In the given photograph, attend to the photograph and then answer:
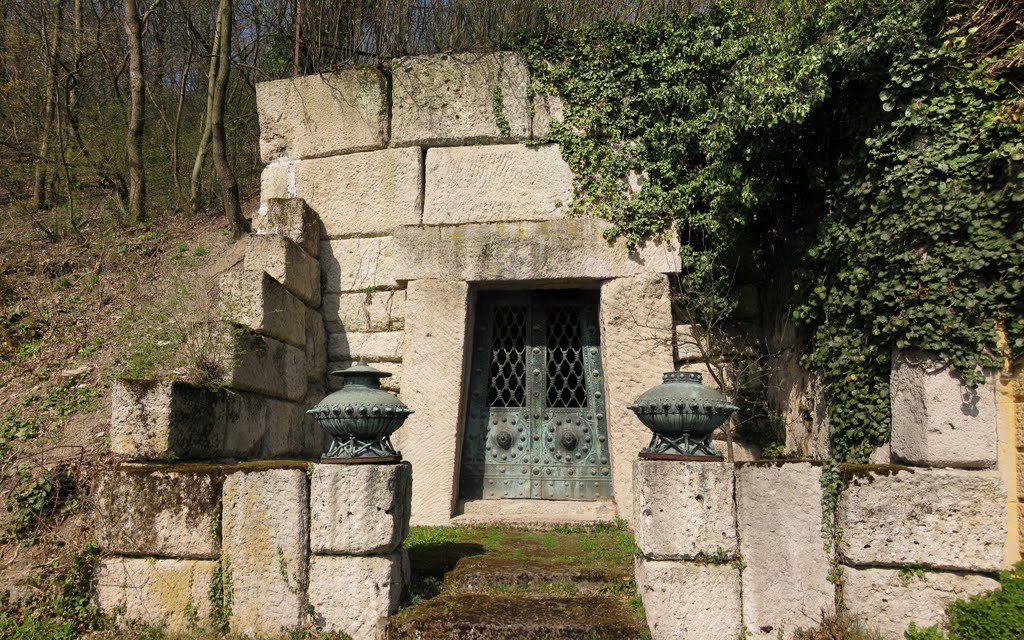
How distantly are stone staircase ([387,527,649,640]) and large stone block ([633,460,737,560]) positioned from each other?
1.45ft

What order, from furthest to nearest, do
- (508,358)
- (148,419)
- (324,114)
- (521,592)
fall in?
(324,114) < (508,358) < (148,419) < (521,592)

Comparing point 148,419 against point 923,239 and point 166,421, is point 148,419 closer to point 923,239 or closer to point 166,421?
point 166,421

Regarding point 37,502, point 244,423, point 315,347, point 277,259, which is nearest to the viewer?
point 37,502

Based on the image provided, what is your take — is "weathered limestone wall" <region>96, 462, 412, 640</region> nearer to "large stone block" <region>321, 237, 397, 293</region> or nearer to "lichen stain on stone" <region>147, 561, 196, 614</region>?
"lichen stain on stone" <region>147, 561, 196, 614</region>

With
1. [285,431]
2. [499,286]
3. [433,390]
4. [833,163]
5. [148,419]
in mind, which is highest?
[833,163]

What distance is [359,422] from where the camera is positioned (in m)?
3.60

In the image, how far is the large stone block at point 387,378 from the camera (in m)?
5.92

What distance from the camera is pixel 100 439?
4672 millimetres

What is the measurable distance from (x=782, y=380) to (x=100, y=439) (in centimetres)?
535

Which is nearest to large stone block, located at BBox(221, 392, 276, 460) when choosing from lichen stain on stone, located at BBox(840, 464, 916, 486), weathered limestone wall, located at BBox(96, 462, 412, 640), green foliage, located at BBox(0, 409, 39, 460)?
weathered limestone wall, located at BBox(96, 462, 412, 640)

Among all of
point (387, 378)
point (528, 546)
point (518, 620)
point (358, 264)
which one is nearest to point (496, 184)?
point (358, 264)

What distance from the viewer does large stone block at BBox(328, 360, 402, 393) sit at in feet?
19.4

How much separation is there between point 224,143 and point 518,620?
21.0 feet

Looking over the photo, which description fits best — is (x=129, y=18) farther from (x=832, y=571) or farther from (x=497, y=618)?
(x=832, y=571)
